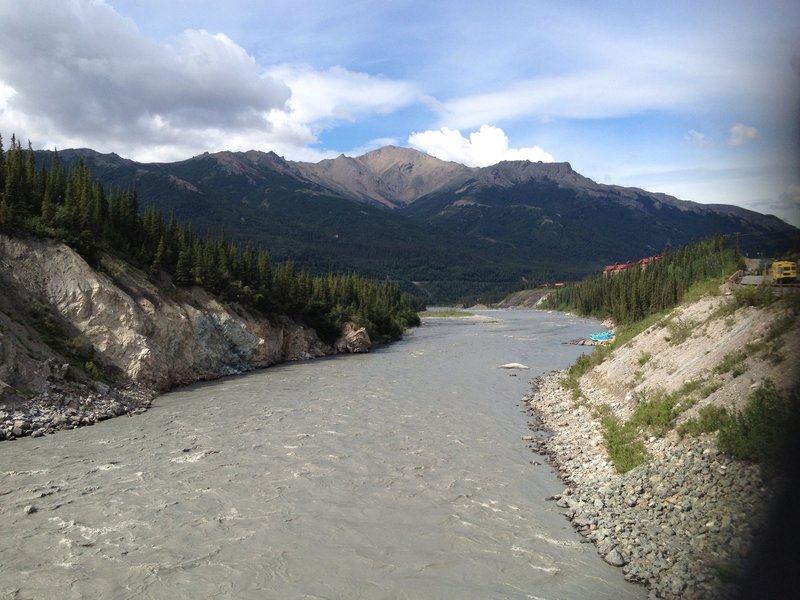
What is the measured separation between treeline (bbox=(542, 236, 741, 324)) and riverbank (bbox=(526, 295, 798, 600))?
22949 millimetres

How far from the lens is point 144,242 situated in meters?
53.3

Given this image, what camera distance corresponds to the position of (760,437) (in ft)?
46.8

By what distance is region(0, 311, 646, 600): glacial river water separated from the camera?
1309 cm

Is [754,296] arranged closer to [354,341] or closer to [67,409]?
[67,409]

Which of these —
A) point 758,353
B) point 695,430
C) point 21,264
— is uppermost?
point 21,264

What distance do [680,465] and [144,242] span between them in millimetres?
50687

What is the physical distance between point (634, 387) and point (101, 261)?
38112 mm

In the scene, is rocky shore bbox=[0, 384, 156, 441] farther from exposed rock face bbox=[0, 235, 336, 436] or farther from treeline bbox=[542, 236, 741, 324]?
treeline bbox=[542, 236, 741, 324]

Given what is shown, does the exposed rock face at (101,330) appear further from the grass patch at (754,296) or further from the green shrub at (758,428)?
the grass patch at (754,296)

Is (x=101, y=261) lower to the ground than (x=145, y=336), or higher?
higher

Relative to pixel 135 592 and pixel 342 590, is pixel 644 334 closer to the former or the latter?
pixel 342 590

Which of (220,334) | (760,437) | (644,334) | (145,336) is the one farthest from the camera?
(220,334)

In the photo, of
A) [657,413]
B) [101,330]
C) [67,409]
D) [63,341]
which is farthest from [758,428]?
[101,330]

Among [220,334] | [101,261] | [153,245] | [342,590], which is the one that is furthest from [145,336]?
[342,590]
